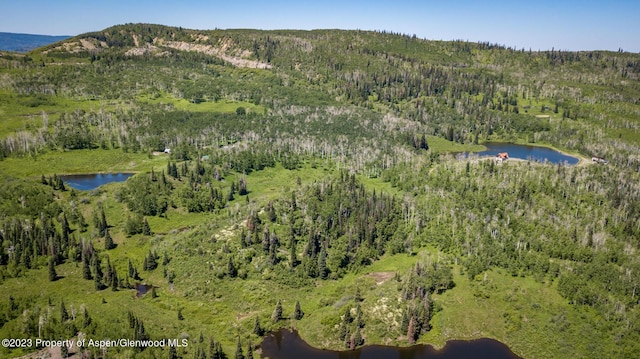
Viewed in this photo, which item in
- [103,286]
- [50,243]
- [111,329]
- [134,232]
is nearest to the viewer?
[111,329]

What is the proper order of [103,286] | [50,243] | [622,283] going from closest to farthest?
[622,283], [103,286], [50,243]

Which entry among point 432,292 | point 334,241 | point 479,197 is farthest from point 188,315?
point 479,197

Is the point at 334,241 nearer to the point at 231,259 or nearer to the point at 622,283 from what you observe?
the point at 231,259

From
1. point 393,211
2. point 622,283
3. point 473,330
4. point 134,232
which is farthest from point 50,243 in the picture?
point 622,283

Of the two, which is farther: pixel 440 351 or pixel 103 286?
pixel 103 286

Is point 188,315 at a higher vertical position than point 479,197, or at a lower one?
lower

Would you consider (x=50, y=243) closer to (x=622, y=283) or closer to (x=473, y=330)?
(x=473, y=330)

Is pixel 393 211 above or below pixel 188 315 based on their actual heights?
above
